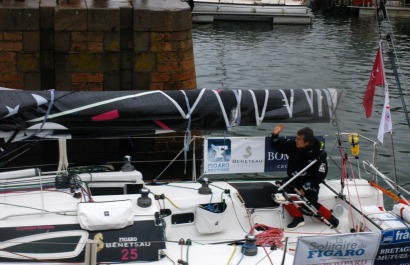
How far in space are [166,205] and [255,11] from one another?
38971mm

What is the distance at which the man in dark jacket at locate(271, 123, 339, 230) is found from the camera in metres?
8.63

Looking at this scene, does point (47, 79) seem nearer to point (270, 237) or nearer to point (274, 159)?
point (274, 159)

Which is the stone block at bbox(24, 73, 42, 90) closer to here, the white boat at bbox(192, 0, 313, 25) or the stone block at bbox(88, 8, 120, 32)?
the stone block at bbox(88, 8, 120, 32)

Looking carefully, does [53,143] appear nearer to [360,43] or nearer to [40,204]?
[40,204]

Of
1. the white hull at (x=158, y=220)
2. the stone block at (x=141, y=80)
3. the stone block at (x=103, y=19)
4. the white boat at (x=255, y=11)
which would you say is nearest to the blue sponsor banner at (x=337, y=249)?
the white hull at (x=158, y=220)

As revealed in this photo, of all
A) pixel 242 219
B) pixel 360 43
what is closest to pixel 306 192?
pixel 242 219

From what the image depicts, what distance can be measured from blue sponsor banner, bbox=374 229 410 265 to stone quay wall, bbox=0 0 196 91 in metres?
7.09

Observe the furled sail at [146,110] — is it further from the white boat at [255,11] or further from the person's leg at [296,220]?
the white boat at [255,11]

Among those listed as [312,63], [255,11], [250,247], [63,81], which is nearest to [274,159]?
[250,247]

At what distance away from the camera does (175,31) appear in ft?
43.1

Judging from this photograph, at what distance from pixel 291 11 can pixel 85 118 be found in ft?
131

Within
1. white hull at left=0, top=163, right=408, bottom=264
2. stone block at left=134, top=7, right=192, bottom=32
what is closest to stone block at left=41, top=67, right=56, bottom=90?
stone block at left=134, top=7, right=192, bottom=32

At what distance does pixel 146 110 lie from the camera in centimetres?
796

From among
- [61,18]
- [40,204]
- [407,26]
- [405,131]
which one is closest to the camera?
[40,204]
